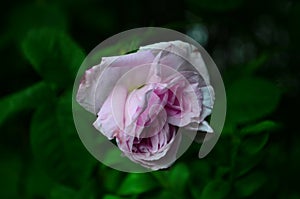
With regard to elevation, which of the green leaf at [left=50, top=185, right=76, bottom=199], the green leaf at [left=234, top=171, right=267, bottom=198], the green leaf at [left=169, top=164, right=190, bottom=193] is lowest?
the green leaf at [left=50, top=185, right=76, bottom=199]

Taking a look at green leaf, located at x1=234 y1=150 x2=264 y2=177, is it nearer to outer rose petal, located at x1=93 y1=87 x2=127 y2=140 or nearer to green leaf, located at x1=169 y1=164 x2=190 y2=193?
green leaf, located at x1=169 y1=164 x2=190 y2=193

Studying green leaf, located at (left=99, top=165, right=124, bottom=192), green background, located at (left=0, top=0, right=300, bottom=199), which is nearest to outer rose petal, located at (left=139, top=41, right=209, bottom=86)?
green background, located at (left=0, top=0, right=300, bottom=199)

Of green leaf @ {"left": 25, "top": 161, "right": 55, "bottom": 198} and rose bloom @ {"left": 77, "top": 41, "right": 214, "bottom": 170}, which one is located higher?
rose bloom @ {"left": 77, "top": 41, "right": 214, "bottom": 170}

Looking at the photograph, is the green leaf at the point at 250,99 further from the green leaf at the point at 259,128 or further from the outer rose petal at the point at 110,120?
the outer rose petal at the point at 110,120

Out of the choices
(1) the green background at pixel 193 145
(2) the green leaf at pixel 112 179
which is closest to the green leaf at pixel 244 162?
(1) the green background at pixel 193 145

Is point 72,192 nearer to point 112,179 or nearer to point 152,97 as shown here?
point 112,179

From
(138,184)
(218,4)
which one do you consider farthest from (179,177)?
(218,4)
